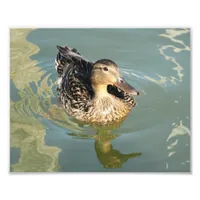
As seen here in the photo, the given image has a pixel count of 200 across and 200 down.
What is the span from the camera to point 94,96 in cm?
686

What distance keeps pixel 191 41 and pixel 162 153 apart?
1180mm

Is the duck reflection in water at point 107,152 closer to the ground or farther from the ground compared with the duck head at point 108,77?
closer to the ground

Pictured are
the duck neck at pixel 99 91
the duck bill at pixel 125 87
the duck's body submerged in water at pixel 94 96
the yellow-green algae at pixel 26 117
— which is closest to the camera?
the yellow-green algae at pixel 26 117

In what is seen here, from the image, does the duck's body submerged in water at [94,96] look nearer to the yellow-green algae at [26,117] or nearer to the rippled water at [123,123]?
the rippled water at [123,123]

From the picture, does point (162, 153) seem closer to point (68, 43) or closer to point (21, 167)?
point (21, 167)

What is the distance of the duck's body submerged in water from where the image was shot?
21.9 feet

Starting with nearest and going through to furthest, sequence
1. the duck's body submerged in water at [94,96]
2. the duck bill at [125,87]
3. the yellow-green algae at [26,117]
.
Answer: the yellow-green algae at [26,117] < the duck bill at [125,87] < the duck's body submerged in water at [94,96]

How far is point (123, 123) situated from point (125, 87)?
0.55m

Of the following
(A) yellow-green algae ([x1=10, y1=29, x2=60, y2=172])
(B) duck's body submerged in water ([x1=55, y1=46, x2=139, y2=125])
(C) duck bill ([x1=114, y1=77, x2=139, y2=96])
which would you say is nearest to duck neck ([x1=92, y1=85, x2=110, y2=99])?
(B) duck's body submerged in water ([x1=55, y1=46, x2=139, y2=125])

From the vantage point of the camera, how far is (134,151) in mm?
6293

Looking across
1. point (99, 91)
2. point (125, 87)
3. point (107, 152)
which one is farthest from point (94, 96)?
point (107, 152)

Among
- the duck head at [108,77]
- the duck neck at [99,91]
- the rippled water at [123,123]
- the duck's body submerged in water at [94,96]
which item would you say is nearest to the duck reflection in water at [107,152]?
the rippled water at [123,123]

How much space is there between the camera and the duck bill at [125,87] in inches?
251
